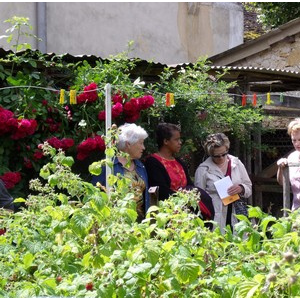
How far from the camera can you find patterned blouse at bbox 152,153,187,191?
608 centimetres

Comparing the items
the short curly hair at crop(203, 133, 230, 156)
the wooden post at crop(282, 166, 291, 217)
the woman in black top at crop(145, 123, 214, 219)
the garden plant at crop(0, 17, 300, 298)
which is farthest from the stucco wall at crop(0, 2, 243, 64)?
the garden plant at crop(0, 17, 300, 298)

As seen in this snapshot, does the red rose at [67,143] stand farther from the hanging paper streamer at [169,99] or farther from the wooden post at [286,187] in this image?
the wooden post at [286,187]

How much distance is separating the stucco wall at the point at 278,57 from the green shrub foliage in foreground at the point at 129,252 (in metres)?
10.0

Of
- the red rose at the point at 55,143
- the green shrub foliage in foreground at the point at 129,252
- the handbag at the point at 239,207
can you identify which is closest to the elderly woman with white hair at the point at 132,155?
the red rose at the point at 55,143

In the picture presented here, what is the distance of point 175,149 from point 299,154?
99cm

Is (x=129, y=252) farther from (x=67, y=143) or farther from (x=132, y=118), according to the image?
(x=132, y=118)

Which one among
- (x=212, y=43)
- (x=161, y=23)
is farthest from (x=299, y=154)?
(x=212, y=43)

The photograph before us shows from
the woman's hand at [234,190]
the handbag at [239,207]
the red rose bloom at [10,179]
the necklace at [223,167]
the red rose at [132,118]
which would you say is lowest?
the handbag at [239,207]

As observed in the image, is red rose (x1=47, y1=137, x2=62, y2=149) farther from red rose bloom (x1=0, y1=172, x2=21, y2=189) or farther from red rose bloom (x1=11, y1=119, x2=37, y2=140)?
red rose bloom (x1=0, y1=172, x2=21, y2=189)

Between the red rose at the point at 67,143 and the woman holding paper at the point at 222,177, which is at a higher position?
the red rose at the point at 67,143

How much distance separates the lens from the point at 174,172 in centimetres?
612

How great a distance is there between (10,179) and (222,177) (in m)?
1.83

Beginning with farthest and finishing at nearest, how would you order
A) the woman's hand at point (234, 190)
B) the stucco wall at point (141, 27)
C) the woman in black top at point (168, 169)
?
1. the stucco wall at point (141, 27)
2. the woman's hand at point (234, 190)
3. the woman in black top at point (168, 169)

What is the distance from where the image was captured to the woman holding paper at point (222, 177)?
659 cm
